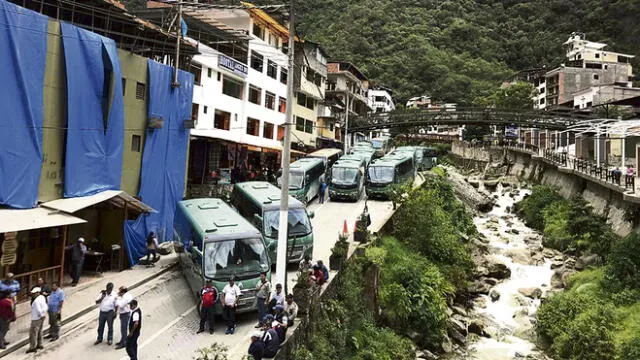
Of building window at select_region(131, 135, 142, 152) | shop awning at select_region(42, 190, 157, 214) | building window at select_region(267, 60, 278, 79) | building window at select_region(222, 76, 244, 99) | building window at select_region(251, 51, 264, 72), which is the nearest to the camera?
shop awning at select_region(42, 190, 157, 214)

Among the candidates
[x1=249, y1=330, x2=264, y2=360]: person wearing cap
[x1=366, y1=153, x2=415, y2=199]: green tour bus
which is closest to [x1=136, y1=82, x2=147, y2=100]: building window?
[x1=249, y1=330, x2=264, y2=360]: person wearing cap

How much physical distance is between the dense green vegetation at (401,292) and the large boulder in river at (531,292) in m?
3.19

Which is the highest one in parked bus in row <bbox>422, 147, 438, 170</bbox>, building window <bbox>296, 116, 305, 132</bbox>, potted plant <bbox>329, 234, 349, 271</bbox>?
building window <bbox>296, 116, 305, 132</bbox>

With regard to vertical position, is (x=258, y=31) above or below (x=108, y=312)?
above

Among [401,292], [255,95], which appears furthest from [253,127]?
[401,292]

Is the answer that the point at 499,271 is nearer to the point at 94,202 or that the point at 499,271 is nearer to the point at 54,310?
the point at 94,202

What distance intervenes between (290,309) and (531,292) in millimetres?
18458

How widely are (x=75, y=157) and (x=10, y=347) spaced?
8487 millimetres

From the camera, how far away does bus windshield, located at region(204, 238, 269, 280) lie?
14.9m

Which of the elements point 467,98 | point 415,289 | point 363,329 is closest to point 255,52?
point 415,289

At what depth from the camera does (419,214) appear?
28.1 m

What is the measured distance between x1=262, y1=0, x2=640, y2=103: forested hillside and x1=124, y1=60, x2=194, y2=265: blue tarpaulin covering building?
75.8 meters

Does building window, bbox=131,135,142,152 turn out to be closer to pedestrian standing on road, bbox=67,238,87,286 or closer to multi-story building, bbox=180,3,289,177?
pedestrian standing on road, bbox=67,238,87,286

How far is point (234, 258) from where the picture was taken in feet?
49.8
